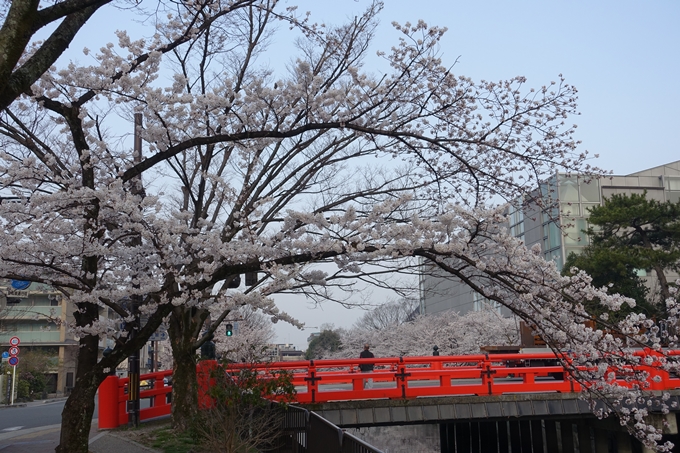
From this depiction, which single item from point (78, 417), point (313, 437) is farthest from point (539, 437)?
point (78, 417)

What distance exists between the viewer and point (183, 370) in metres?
12.7

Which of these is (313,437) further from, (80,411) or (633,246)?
(633,246)

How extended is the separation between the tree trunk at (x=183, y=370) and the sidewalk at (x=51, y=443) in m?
1.26

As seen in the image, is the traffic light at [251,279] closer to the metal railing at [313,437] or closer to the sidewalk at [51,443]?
the metal railing at [313,437]

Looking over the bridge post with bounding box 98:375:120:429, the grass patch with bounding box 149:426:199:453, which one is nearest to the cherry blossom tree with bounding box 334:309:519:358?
the bridge post with bounding box 98:375:120:429

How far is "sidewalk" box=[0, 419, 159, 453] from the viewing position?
35.2ft

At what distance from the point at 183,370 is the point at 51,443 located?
9.33ft

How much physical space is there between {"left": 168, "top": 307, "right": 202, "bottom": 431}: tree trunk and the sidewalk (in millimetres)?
1264

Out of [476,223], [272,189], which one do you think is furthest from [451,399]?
[476,223]

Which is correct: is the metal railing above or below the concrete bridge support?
above

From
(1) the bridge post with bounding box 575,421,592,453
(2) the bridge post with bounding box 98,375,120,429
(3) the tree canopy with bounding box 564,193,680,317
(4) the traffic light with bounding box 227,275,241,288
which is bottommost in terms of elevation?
(1) the bridge post with bounding box 575,421,592,453

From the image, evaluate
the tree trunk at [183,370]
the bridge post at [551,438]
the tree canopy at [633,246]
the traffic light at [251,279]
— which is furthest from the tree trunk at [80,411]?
the tree canopy at [633,246]

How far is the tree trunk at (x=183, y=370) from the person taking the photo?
40.8 ft

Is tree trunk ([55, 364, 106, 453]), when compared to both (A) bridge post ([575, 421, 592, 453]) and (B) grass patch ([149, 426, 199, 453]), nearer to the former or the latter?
(B) grass patch ([149, 426, 199, 453])
